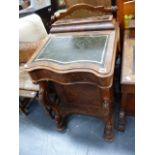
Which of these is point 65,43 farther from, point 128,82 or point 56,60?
point 128,82

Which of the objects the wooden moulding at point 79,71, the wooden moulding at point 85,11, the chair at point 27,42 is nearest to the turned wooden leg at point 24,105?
the chair at point 27,42

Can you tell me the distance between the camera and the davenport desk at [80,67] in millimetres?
979

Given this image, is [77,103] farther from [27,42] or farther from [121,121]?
[27,42]

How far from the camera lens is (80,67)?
38.5 inches

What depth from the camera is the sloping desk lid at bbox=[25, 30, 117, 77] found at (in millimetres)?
969

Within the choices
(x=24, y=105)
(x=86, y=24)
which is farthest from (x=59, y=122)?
(x=86, y=24)

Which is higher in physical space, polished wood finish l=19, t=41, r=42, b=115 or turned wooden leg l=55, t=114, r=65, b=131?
polished wood finish l=19, t=41, r=42, b=115

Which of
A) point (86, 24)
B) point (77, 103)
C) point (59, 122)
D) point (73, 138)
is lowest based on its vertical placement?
point (73, 138)

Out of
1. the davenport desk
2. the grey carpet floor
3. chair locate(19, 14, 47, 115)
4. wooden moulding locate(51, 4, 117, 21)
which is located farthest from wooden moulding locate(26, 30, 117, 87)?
the grey carpet floor

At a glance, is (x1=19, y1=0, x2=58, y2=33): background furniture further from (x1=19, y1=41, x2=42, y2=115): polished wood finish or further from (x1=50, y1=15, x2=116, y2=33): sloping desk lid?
(x1=50, y1=15, x2=116, y2=33): sloping desk lid

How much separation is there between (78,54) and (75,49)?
2.8 inches

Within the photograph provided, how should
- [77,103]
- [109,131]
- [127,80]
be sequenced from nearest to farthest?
[127,80], [109,131], [77,103]

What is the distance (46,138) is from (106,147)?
20.1 inches
